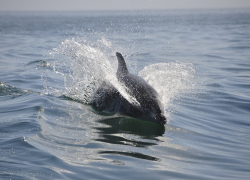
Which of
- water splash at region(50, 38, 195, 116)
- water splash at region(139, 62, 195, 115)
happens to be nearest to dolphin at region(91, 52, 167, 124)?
water splash at region(50, 38, 195, 116)

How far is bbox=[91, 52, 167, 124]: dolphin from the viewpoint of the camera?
6.97m

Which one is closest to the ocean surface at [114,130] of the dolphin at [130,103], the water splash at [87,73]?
the water splash at [87,73]

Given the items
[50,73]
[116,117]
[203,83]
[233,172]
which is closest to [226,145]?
[233,172]

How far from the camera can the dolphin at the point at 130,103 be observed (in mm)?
6965

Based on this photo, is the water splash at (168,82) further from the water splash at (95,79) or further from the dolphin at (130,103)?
the dolphin at (130,103)

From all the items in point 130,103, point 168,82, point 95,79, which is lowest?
point 130,103

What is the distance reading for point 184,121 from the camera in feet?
25.8

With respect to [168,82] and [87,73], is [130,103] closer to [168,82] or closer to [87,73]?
[87,73]

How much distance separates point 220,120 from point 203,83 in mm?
3997

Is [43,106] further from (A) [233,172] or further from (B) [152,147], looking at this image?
(A) [233,172]

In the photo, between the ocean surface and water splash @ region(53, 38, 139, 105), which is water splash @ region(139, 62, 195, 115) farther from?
water splash @ region(53, 38, 139, 105)

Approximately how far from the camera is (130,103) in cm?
725

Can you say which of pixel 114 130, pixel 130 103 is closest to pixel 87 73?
pixel 130 103

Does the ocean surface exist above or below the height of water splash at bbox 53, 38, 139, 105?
below
